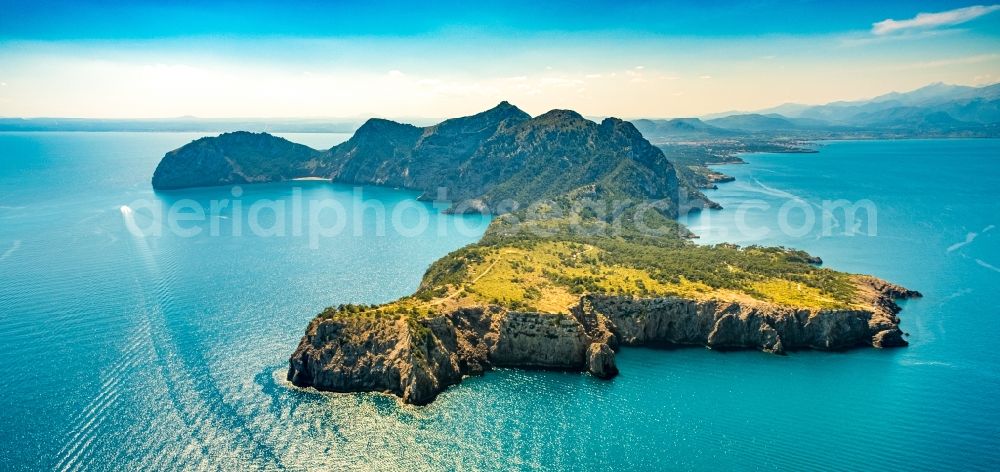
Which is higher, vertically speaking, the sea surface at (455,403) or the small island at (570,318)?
the small island at (570,318)

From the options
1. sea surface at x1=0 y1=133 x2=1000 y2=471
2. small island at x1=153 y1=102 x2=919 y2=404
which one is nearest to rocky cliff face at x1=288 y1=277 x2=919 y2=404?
small island at x1=153 y1=102 x2=919 y2=404

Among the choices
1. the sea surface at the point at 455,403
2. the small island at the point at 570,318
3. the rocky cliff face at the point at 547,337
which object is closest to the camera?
the sea surface at the point at 455,403

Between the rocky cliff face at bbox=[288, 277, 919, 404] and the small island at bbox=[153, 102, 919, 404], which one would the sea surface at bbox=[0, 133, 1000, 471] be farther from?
the small island at bbox=[153, 102, 919, 404]

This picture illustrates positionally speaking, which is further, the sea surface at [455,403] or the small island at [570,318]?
the small island at [570,318]

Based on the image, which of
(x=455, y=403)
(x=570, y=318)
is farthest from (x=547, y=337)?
(x=455, y=403)

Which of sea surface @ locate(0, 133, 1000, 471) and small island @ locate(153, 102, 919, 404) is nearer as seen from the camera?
sea surface @ locate(0, 133, 1000, 471)

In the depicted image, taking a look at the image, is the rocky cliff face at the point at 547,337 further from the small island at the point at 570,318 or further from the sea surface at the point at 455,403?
the sea surface at the point at 455,403

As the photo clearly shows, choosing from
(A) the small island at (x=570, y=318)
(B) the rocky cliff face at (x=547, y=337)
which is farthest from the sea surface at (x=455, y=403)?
(A) the small island at (x=570, y=318)

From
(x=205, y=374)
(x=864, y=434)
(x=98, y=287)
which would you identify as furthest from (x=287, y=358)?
(x=864, y=434)

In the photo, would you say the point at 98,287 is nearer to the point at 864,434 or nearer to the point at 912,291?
the point at 864,434

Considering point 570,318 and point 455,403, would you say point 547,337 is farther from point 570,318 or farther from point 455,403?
point 455,403

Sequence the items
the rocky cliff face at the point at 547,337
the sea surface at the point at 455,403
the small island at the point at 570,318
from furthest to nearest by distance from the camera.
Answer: the small island at the point at 570,318 → the rocky cliff face at the point at 547,337 → the sea surface at the point at 455,403
